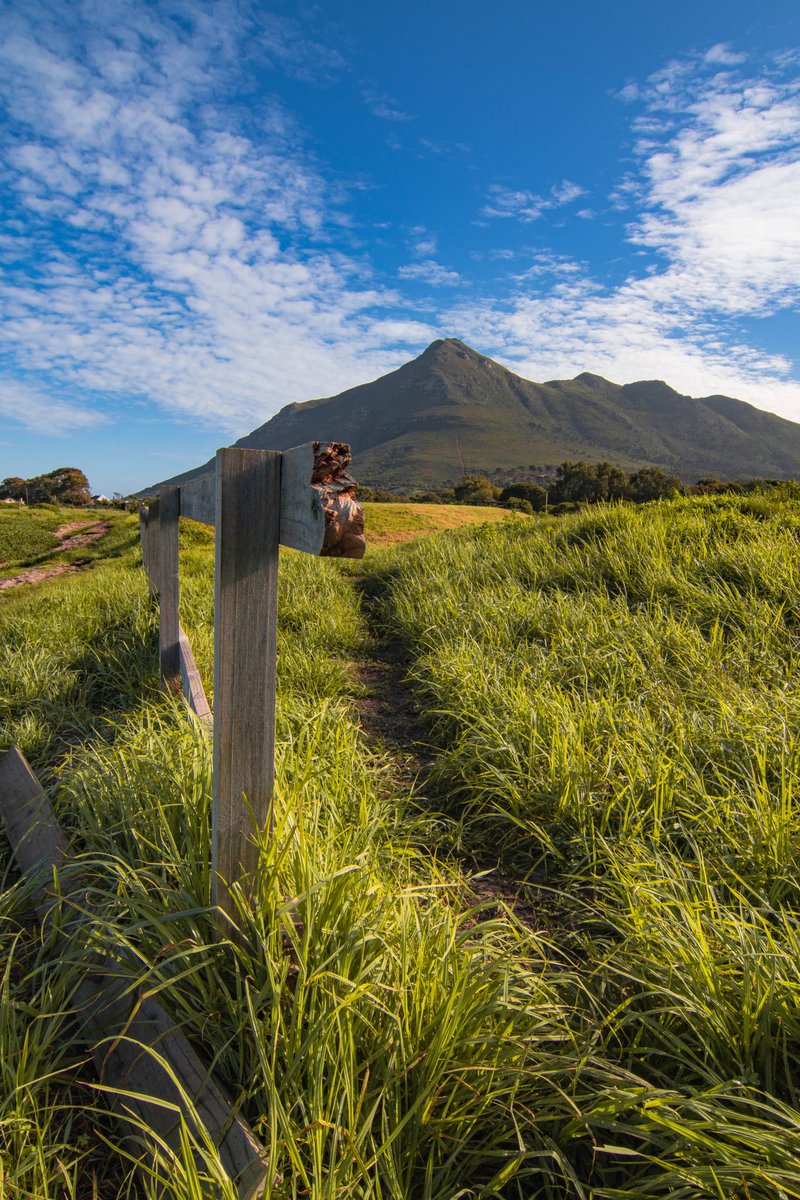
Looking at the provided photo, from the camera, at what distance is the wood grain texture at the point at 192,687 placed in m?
2.98

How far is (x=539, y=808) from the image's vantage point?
2.67 metres

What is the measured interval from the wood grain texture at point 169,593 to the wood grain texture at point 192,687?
0.07 meters

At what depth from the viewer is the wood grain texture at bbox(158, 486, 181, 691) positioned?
156 inches

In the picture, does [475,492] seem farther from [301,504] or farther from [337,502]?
[337,502]

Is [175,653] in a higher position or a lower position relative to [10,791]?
higher

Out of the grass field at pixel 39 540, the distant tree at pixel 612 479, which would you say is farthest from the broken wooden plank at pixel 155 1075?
the distant tree at pixel 612 479

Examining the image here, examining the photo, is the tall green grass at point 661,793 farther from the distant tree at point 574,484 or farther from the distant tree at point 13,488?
the distant tree at point 13,488

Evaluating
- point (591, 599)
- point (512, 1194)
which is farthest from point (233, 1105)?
point (591, 599)

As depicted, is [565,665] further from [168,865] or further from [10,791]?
[10,791]

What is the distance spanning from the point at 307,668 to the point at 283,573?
369 cm

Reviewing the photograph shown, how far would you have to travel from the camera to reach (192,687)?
322 centimetres

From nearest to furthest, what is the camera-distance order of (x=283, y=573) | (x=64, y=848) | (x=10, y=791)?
1. (x=64, y=848)
2. (x=10, y=791)
3. (x=283, y=573)

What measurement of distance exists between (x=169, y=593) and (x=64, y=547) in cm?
1630

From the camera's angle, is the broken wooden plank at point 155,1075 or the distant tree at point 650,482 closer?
the broken wooden plank at point 155,1075
